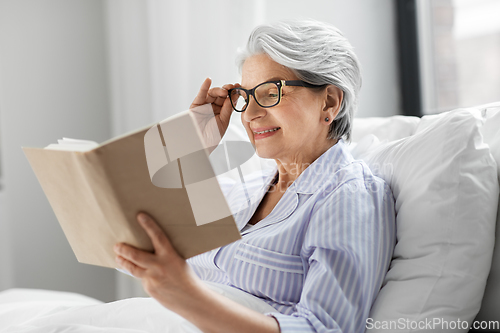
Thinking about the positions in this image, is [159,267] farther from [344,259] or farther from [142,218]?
[344,259]

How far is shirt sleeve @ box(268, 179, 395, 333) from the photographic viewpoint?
0.75 m

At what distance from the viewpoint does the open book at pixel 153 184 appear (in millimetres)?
560

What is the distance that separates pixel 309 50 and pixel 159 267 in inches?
24.3

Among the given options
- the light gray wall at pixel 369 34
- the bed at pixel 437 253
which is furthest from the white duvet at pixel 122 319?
the light gray wall at pixel 369 34

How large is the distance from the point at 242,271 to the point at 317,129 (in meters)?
0.39

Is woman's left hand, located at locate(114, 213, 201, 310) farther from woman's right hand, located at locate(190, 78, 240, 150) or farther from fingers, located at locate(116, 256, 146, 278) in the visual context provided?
woman's right hand, located at locate(190, 78, 240, 150)

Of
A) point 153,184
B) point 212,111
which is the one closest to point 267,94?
point 212,111

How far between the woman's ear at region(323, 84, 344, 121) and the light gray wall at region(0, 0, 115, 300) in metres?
1.76

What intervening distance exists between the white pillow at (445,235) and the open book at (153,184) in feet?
1.32

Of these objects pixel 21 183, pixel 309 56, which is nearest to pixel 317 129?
pixel 309 56

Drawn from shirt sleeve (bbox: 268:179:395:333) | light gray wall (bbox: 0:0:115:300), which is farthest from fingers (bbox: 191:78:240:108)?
light gray wall (bbox: 0:0:115:300)

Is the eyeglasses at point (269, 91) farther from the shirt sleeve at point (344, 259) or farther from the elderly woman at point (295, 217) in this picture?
the shirt sleeve at point (344, 259)

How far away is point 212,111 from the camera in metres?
1.22

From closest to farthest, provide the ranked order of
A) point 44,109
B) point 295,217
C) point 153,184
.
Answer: point 153,184 < point 295,217 < point 44,109
